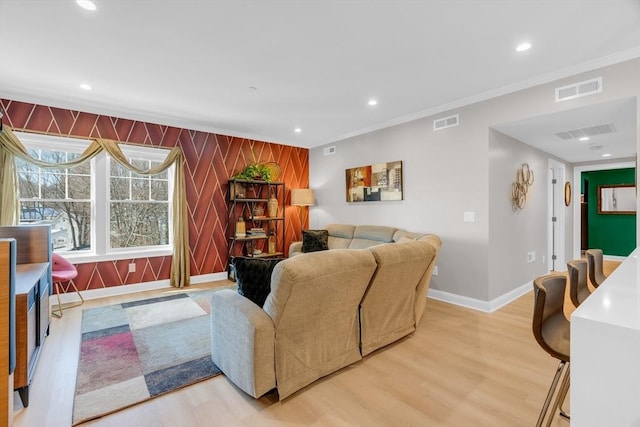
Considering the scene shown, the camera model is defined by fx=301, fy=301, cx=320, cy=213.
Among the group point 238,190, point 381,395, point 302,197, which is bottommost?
point 381,395

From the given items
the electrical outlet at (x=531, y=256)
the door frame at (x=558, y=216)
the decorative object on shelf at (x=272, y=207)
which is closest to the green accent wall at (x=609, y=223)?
the door frame at (x=558, y=216)

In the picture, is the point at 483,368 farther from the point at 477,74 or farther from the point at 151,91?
the point at 151,91

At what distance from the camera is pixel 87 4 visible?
2.08 metres

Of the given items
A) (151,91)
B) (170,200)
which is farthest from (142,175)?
(151,91)

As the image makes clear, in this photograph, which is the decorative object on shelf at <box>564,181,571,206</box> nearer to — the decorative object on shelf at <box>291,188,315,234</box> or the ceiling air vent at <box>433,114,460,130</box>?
the ceiling air vent at <box>433,114,460,130</box>

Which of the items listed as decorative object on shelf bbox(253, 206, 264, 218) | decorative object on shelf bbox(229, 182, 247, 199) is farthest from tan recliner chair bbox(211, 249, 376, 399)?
decorative object on shelf bbox(253, 206, 264, 218)

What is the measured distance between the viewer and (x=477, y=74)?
3.15 m

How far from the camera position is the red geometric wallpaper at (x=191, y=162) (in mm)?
3916

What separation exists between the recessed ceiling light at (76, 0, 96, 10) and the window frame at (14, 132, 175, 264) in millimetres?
2557

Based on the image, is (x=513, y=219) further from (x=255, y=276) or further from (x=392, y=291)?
(x=255, y=276)

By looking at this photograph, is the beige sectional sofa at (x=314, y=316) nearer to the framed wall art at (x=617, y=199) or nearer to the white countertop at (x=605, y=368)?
the white countertop at (x=605, y=368)

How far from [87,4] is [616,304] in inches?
128

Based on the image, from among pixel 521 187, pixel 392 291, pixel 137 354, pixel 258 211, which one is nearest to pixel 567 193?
pixel 521 187

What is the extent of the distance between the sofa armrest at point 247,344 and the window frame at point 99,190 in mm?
3102
